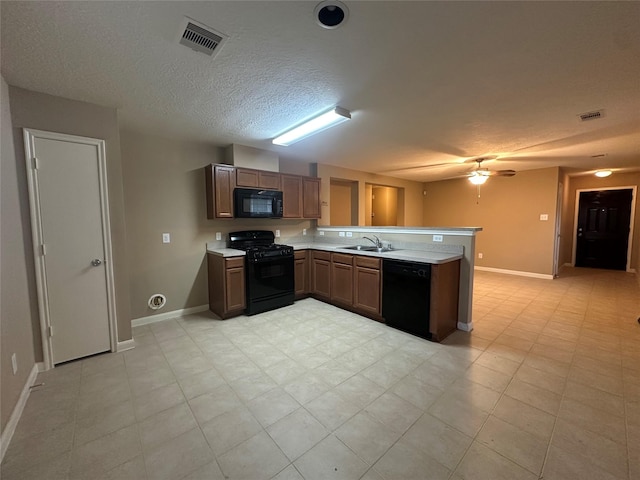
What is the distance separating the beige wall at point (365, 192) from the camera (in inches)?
214

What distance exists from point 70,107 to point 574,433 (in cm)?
472

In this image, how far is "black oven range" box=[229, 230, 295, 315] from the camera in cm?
368

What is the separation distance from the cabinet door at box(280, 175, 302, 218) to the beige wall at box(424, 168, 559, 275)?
5043 millimetres

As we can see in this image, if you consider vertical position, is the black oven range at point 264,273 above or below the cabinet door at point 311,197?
below

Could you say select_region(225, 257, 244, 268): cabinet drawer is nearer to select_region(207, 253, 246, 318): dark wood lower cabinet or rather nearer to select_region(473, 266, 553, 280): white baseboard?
select_region(207, 253, 246, 318): dark wood lower cabinet

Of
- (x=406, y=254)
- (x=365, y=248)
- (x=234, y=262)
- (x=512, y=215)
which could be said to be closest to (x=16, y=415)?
(x=234, y=262)

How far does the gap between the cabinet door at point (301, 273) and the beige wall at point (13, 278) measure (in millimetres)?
2933

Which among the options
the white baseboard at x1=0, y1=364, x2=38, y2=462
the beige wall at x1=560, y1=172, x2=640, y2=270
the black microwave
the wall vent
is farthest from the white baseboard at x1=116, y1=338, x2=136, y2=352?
the beige wall at x1=560, y1=172, x2=640, y2=270

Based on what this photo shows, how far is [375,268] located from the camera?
344 centimetres

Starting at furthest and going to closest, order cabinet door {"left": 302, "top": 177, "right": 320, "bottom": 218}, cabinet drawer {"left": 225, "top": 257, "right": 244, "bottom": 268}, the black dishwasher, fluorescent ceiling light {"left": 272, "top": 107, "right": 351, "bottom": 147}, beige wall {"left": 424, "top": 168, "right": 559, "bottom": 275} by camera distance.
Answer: beige wall {"left": 424, "top": 168, "right": 559, "bottom": 275} < cabinet door {"left": 302, "top": 177, "right": 320, "bottom": 218} < cabinet drawer {"left": 225, "top": 257, "right": 244, "bottom": 268} < the black dishwasher < fluorescent ceiling light {"left": 272, "top": 107, "right": 351, "bottom": 147}

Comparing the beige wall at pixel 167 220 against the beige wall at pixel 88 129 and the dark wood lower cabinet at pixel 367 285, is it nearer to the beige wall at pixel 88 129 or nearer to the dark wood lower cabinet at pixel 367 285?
the beige wall at pixel 88 129

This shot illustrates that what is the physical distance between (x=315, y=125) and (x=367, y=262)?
1.85 meters

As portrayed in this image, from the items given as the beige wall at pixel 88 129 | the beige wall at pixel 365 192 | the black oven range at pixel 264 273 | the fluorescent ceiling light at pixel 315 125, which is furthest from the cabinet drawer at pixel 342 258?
the beige wall at pixel 88 129

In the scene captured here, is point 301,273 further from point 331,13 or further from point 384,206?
point 384,206
